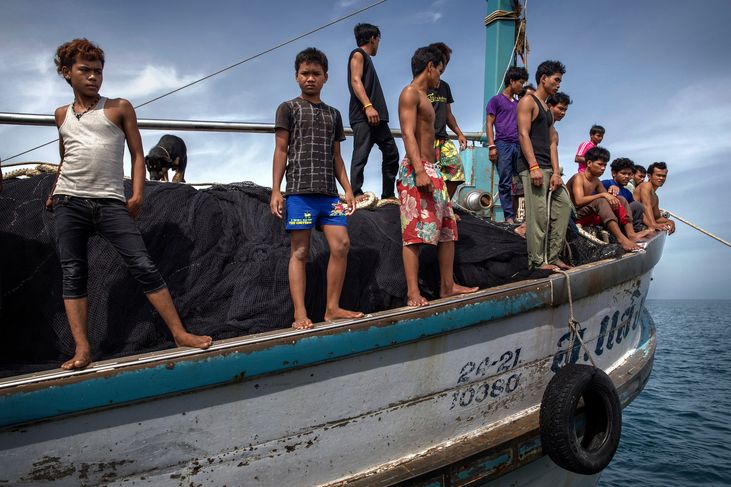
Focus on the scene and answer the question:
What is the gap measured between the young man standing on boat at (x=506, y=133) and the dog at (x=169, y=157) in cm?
335

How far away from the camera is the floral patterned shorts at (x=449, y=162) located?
4391 millimetres

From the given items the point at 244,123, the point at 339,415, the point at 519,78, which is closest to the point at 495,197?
the point at 519,78

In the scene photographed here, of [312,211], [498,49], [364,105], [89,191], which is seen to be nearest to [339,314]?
[312,211]

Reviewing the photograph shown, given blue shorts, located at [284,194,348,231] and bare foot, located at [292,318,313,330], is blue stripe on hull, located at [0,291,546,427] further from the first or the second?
blue shorts, located at [284,194,348,231]

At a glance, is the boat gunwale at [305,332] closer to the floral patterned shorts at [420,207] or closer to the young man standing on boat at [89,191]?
the young man standing on boat at [89,191]

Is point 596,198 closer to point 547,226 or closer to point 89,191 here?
point 547,226

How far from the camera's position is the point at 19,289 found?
2715mm

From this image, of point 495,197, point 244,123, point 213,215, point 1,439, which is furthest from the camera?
point 495,197

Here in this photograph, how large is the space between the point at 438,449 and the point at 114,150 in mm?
2342

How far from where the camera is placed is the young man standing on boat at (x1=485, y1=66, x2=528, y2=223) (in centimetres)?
559

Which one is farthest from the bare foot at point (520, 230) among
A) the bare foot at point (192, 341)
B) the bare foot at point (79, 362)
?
the bare foot at point (79, 362)

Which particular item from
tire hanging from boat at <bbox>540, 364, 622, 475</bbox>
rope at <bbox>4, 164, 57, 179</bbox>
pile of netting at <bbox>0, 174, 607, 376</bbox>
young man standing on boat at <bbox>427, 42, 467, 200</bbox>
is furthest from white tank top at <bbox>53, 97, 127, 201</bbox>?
tire hanging from boat at <bbox>540, 364, 622, 475</bbox>

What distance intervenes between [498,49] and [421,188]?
6.13m

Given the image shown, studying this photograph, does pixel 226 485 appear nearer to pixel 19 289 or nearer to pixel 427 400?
pixel 427 400
